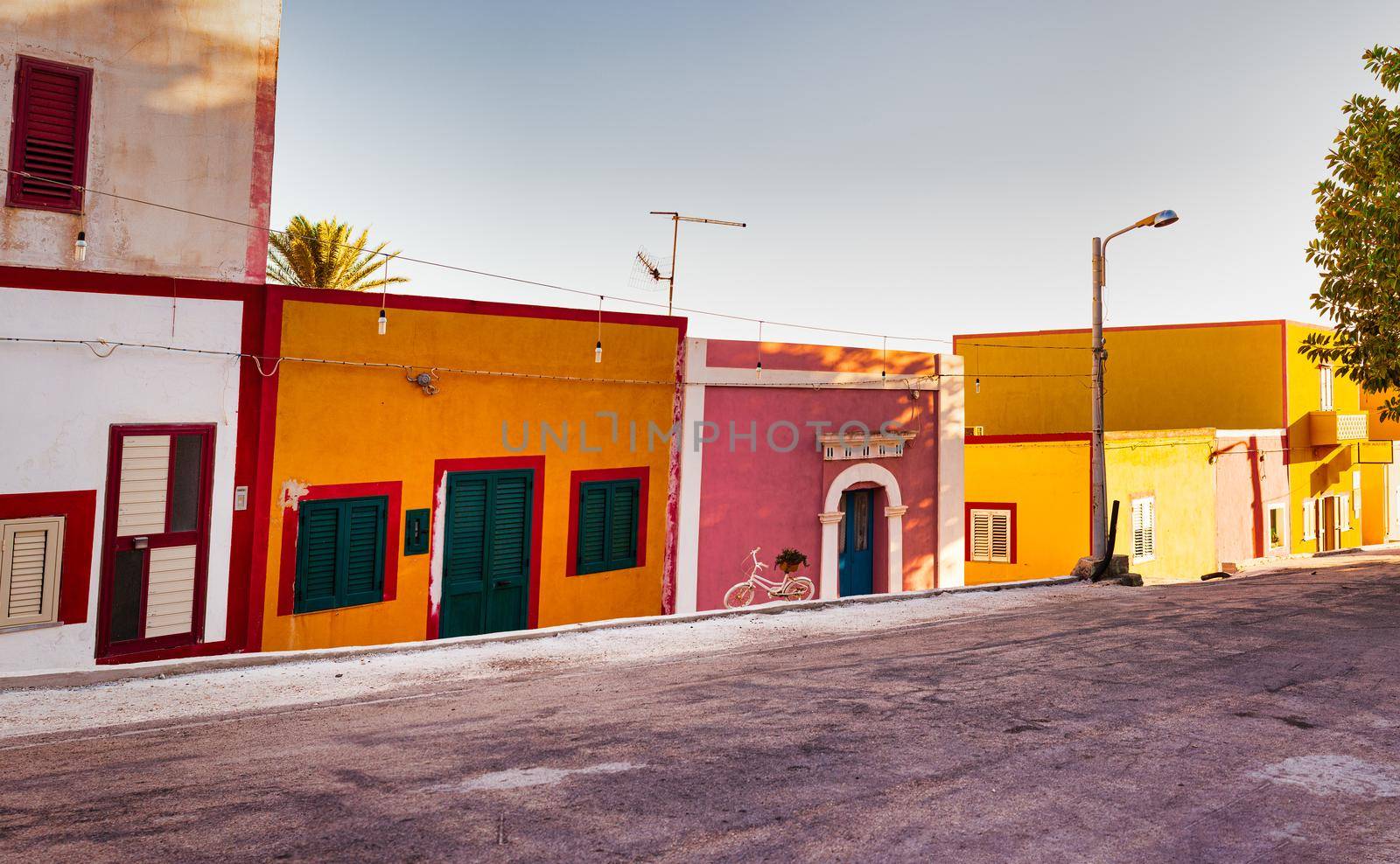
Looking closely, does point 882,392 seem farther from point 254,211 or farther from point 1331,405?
point 1331,405


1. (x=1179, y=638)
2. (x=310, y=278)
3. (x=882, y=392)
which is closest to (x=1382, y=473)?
(x=882, y=392)

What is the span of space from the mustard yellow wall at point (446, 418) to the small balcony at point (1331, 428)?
23210mm

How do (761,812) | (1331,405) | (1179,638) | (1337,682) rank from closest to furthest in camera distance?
(761,812) → (1337,682) → (1179,638) → (1331,405)

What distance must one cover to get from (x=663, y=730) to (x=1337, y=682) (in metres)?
6.06

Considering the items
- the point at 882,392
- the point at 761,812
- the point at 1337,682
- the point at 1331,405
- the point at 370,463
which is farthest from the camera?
the point at 1331,405

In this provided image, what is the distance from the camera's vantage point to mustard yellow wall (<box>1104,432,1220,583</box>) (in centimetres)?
1956

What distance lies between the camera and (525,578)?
1159 centimetres

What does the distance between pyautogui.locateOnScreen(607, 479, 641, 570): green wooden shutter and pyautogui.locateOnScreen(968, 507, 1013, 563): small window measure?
34.5 feet

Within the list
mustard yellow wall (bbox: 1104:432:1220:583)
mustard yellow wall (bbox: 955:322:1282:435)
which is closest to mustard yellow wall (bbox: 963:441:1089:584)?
mustard yellow wall (bbox: 1104:432:1220:583)

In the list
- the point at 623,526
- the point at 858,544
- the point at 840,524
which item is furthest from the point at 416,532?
the point at 858,544

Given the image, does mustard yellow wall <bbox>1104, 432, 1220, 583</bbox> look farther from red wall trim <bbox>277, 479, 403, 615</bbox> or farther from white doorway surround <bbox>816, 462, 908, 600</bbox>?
red wall trim <bbox>277, 479, 403, 615</bbox>

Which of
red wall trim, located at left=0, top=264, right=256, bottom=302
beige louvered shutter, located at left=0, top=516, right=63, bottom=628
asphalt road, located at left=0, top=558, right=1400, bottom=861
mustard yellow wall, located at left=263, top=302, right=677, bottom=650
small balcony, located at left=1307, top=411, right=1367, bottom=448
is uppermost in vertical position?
small balcony, located at left=1307, top=411, right=1367, bottom=448

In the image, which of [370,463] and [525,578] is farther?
[525,578]

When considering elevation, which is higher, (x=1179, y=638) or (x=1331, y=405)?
(x=1331, y=405)
